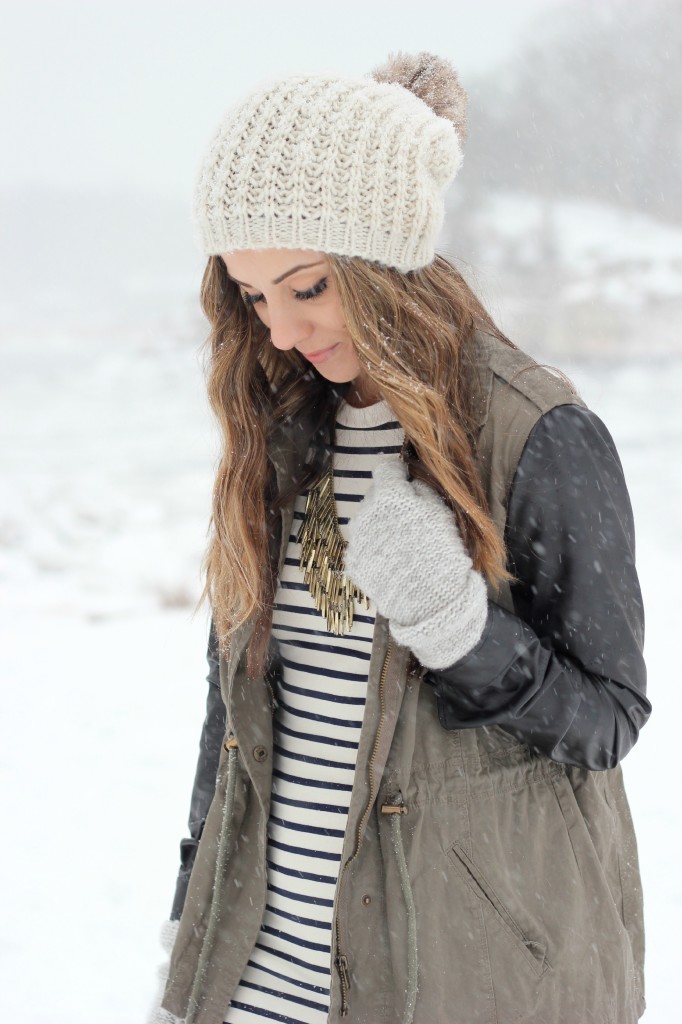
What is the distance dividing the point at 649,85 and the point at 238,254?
15.2 metres

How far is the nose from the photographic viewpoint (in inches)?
49.8

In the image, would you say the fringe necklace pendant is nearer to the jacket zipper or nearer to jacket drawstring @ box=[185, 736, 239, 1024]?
the jacket zipper

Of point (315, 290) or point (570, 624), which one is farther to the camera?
point (315, 290)

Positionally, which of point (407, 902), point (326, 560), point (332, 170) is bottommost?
point (407, 902)

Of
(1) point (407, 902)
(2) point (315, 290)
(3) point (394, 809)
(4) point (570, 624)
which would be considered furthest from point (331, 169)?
(1) point (407, 902)

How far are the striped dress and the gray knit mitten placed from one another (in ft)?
0.56

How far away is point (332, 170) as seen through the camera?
1192 millimetres

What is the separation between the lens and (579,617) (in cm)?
111

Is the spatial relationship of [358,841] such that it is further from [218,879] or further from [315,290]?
[315,290]

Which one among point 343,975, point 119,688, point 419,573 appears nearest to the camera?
point 419,573

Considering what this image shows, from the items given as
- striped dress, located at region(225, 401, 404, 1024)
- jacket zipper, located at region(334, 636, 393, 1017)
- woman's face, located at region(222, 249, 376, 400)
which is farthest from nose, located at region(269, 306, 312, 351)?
jacket zipper, located at region(334, 636, 393, 1017)

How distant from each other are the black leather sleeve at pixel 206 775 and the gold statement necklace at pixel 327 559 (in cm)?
29

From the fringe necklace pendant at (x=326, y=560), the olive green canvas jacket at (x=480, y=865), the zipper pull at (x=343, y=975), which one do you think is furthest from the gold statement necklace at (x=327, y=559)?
the zipper pull at (x=343, y=975)

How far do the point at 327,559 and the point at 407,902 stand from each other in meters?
0.48
